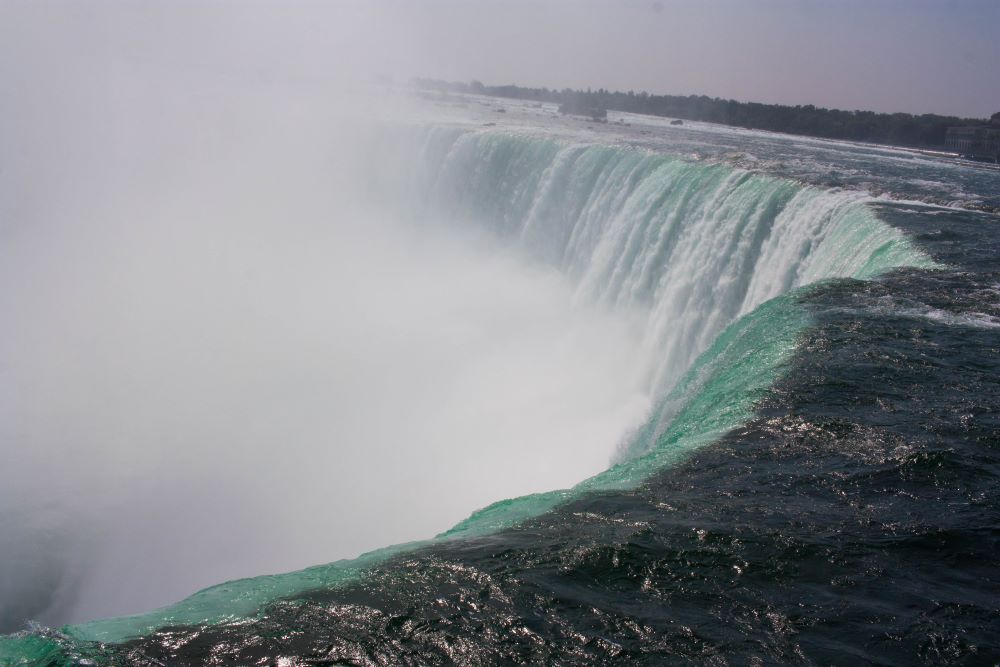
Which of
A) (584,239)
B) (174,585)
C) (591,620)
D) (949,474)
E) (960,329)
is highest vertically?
(584,239)

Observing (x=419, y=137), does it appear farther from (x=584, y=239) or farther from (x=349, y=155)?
(x=584, y=239)

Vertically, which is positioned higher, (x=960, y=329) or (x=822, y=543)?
(x=960, y=329)

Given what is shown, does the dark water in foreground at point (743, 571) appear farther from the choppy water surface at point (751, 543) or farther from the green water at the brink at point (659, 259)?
the green water at the brink at point (659, 259)

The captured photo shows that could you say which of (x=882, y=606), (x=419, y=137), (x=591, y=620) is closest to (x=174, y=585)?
(x=591, y=620)

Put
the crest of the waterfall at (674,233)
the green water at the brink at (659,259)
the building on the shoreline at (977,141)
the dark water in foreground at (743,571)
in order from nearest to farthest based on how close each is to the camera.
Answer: the dark water in foreground at (743,571) < the green water at the brink at (659,259) < the crest of the waterfall at (674,233) < the building on the shoreline at (977,141)

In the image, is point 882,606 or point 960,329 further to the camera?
point 960,329

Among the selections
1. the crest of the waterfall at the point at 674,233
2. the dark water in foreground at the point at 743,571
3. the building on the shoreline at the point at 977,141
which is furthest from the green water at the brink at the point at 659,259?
the building on the shoreline at the point at 977,141

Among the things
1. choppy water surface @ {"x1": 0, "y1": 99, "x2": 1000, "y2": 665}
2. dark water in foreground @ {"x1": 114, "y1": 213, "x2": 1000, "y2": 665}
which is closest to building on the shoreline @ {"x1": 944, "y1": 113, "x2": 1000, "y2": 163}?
choppy water surface @ {"x1": 0, "y1": 99, "x2": 1000, "y2": 665}
